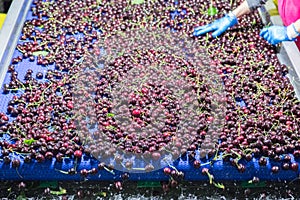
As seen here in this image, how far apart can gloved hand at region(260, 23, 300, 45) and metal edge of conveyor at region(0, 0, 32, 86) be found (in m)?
1.80

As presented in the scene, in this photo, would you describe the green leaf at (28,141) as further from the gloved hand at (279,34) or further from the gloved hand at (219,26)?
the gloved hand at (279,34)

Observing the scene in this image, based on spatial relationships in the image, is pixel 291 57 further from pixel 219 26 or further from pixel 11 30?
pixel 11 30

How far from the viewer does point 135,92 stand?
112 inches

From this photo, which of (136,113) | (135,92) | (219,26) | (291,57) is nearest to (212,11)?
(219,26)

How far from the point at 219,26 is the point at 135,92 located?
3.46 feet

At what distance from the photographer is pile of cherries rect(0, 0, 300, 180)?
253cm

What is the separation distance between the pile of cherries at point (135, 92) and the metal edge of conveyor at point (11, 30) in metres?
0.05

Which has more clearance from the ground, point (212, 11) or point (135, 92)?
point (212, 11)

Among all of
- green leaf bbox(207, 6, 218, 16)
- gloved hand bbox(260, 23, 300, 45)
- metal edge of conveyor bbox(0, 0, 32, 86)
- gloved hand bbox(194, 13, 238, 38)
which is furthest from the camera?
green leaf bbox(207, 6, 218, 16)

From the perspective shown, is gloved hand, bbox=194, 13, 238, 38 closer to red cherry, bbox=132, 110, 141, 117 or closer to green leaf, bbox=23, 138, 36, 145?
red cherry, bbox=132, 110, 141, 117

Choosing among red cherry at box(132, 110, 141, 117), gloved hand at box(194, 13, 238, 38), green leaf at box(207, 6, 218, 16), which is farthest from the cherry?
green leaf at box(207, 6, 218, 16)

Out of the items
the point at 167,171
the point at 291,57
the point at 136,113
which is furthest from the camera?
the point at 291,57

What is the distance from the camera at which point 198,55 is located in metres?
3.26

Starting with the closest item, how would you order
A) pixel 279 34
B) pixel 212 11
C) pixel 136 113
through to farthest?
pixel 136 113 → pixel 279 34 → pixel 212 11
